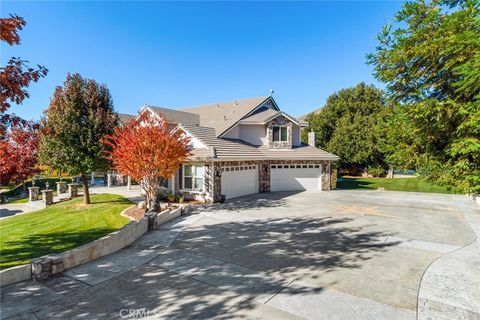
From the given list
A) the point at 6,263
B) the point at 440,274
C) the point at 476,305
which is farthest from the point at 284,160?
the point at 6,263

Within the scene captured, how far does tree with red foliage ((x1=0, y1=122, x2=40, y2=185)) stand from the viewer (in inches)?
843

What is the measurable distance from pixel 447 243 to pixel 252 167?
13705mm

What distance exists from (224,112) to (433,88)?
769 inches

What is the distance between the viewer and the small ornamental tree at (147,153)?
1337cm

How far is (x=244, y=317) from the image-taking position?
5316mm

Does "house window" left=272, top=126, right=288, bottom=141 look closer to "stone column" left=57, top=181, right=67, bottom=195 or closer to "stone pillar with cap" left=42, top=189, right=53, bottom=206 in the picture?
"stone pillar with cap" left=42, top=189, right=53, bottom=206

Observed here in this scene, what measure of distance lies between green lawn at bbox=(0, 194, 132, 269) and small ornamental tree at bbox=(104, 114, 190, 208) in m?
2.38

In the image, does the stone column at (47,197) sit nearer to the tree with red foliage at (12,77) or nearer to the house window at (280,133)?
the tree with red foliage at (12,77)

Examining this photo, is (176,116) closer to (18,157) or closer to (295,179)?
(295,179)

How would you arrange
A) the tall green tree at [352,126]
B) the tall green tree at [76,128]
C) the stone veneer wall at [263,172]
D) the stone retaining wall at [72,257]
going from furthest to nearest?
the tall green tree at [352,126] → the stone veneer wall at [263,172] → the tall green tree at [76,128] → the stone retaining wall at [72,257]

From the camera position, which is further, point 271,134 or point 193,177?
point 271,134

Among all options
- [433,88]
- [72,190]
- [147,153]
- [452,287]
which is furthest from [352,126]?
[72,190]

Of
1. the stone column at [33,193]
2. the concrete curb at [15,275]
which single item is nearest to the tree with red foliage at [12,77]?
the concrete curb at [15,275]

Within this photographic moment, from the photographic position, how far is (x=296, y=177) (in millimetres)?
23438
